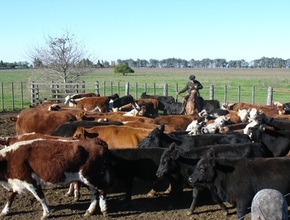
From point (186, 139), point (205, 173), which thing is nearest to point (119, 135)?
point (186, 139)

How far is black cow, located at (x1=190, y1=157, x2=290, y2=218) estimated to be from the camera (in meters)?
5.57

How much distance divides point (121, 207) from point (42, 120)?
469 cm

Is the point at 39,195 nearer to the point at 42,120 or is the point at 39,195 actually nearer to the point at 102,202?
the point at 102,202

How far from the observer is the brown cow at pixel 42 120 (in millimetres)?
10477

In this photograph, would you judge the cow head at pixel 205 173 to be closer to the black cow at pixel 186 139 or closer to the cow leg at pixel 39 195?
the black cow at pixel 186 139

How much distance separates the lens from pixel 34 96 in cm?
2416

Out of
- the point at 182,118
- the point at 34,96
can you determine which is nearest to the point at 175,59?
the point at 34,96

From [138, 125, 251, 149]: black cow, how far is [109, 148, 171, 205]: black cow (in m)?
0.85

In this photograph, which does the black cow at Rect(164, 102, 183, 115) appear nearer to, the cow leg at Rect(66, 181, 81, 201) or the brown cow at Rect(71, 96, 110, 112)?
the brown cow at Rect(71, 96, 110, 112)

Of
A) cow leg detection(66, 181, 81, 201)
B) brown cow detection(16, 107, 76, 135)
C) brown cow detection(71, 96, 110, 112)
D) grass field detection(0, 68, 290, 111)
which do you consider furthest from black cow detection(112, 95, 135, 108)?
cow leg detection(66, 181, 81, 201)

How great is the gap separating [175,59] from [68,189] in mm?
159244

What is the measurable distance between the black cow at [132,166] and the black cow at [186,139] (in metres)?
0.85

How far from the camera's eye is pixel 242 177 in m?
5.67

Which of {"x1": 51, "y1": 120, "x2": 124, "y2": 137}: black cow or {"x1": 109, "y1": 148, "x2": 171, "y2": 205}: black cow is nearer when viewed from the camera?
{"x1": 109, "y1": 148, "x2": 171, "y2": 205}: black cow
